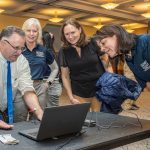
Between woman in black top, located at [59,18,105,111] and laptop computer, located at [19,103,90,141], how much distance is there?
111cm

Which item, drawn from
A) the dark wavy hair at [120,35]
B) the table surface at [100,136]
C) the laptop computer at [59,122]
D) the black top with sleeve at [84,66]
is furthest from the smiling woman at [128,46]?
the black top with sleeve at [84,66]

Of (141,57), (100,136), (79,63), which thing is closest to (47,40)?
(79,63)

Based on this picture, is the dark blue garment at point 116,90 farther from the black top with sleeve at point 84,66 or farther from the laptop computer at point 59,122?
the laptop computer at point 59,122

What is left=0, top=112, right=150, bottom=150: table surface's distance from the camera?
1.13 metres

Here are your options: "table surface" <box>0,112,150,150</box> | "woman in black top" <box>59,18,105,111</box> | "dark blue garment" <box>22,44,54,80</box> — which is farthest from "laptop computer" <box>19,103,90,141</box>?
"dark blue garment" <box>22,44,54,80</box>

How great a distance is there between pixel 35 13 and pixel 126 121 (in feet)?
28.9

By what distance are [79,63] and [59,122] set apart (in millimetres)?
1269

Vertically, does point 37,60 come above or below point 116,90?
above

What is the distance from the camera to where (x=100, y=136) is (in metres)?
1.29

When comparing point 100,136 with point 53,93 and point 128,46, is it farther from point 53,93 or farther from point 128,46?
point 53,93

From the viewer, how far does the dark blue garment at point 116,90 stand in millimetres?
1966

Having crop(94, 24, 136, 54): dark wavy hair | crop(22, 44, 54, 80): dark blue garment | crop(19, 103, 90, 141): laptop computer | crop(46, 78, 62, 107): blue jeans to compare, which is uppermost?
crop(94, 24, 136, 54): dark wavy hair

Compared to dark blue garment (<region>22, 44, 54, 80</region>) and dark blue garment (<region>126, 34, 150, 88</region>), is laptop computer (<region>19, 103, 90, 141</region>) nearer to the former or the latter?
dark blue garment (<region>126, 34, 150, 88</region>)

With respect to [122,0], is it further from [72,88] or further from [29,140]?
[29,140]
